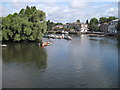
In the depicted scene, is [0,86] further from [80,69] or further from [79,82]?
[80,69]

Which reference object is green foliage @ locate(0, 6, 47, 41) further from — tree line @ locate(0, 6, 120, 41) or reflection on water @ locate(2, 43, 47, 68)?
reflection on water @ locate(2, 43, 47, 68)

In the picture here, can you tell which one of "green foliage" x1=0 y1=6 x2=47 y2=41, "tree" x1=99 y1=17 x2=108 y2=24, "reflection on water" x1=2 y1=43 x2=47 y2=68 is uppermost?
"tree" x1=99 y1=17 x2=108 y2=24

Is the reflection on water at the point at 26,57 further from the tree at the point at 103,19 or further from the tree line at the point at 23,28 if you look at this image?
the tree at the point at 103,19

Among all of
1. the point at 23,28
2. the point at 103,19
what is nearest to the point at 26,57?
the point at 23,28

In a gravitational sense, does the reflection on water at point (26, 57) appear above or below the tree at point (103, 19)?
below

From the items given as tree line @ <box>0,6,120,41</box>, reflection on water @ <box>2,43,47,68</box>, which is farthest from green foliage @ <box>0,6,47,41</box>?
reflection on water @ <box>2,43,47,68</box>

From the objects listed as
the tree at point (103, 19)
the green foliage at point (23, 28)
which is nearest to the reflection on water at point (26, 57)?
the green foliage at point (23, 28)

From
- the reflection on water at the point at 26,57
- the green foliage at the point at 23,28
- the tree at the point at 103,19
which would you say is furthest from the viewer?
the tree at the point at 103,19

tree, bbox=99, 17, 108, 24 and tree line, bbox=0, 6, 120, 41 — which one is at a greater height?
tree, bbox=99, 17, 108, 24

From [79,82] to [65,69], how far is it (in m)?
3.67

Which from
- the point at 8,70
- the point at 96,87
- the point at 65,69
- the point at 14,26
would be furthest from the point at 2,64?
the point at 14,26

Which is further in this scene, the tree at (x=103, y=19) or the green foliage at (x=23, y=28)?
the tree at (x=103, y=19)

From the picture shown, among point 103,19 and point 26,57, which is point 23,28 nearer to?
point 26,57

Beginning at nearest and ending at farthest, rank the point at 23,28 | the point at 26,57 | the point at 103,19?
the point at 26,57 < the point at 23,28 < the point at 103,19
